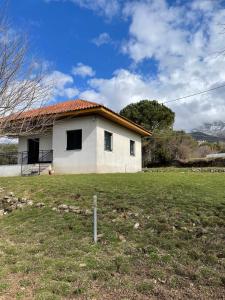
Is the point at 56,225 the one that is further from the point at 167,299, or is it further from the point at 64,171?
the point at 64,171

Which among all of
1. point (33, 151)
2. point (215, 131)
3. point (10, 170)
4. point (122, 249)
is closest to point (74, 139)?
point (33, 151)

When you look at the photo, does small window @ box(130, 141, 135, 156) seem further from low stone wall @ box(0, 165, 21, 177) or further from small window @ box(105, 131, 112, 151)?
low stone wall @ box(0, 165, 21, 177)

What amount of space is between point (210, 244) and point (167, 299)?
183cm

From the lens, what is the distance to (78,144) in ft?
59.3

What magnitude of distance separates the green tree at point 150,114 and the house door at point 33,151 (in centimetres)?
2086

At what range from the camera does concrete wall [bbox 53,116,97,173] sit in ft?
57.6

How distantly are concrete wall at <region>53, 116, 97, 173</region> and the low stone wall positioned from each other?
219 centimetres

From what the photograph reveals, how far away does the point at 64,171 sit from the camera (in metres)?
18.1

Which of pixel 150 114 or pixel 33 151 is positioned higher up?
pixel 150 114

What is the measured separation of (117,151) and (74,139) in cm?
331

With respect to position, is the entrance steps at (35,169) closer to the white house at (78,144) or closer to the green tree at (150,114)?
the white house at (78,144)

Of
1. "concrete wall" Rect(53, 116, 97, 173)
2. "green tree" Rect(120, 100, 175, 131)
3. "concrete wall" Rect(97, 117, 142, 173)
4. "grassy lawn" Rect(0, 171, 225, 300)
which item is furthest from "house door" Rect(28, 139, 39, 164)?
"green tree" Rect(120, 100, 175, 131)

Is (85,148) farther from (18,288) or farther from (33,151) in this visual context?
(18,288)

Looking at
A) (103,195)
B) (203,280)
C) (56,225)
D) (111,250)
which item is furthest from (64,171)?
(203,280)
